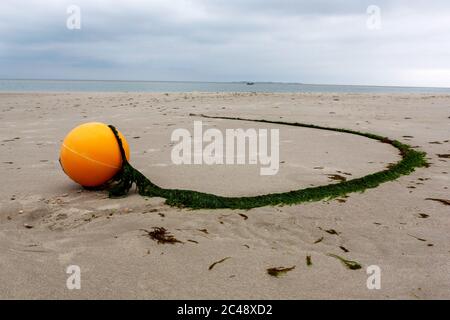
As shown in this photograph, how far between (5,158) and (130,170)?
3468 mm

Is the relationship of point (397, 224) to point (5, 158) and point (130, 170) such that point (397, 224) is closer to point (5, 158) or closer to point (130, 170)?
point (130, 170)

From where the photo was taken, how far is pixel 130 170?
4.77m

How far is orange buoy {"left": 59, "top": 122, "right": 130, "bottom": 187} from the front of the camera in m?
4.73

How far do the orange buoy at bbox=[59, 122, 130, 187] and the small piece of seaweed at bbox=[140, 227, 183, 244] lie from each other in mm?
1458

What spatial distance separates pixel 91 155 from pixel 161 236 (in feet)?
5.57

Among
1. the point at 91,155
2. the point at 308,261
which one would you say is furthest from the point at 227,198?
the point at 91,155

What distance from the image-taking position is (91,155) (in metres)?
4.74

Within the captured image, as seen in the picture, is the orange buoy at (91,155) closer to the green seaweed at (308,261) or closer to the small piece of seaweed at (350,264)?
the green seaweed at (308,261)

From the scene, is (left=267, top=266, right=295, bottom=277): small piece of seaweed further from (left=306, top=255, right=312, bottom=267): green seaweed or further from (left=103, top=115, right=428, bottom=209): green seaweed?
(left=103, top=115, right=428, bottom=209): green seaweed

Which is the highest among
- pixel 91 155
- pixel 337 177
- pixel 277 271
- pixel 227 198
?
pixel 91 155

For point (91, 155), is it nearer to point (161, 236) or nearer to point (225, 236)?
point (161, 236)

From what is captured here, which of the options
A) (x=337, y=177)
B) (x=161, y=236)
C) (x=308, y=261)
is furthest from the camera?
(x=337, y=177)

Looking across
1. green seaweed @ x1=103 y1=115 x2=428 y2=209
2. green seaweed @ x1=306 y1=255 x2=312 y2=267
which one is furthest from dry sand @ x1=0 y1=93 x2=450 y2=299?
green seaweed @ x1=103 y1=115 x2=428 y2=209
